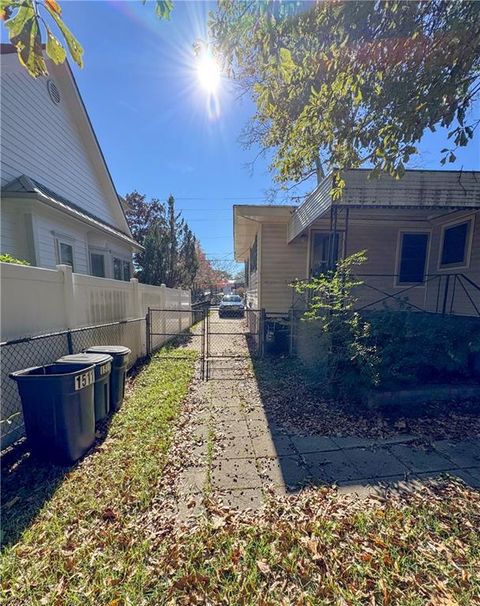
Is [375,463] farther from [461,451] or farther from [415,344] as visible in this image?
[415,344]

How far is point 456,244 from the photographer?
24.0 ft

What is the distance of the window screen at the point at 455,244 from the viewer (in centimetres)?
704

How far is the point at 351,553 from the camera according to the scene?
76.4 inches

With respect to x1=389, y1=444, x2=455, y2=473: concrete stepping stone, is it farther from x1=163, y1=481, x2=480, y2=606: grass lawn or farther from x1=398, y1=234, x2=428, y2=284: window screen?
x1=398, y1=234, x2=428, y2=284: window screen

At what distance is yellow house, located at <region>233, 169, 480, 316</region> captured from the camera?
6488 millimetres

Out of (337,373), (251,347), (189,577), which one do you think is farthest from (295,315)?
(189,577)

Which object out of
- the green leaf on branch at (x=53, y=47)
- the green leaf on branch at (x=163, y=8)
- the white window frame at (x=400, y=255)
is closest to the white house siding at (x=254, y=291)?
the white window frame at (x=400, y=255)

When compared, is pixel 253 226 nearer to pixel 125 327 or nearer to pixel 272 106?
pixel 125 327

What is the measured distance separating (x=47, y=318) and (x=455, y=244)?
9.26 metres

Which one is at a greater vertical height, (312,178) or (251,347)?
(312,178)

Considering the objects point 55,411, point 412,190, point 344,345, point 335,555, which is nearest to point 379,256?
point 412,190

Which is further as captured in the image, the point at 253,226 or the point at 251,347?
the point at 253,226

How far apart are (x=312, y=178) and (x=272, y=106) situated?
517 inches

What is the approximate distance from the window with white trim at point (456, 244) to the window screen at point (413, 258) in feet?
1.84
